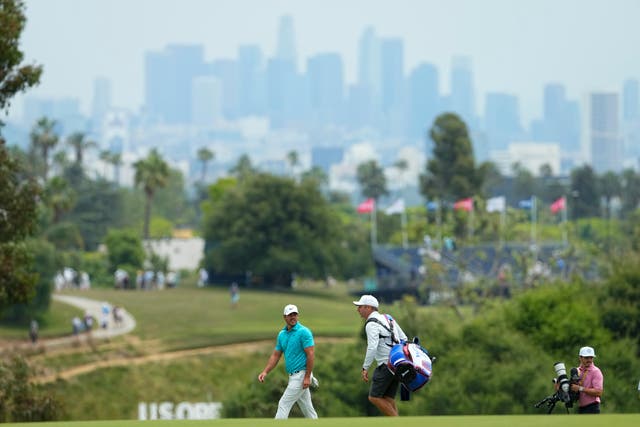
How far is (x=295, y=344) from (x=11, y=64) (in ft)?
48.4

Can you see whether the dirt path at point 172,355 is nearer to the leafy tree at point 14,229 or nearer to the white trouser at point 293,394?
the leafy tree at point 14,229

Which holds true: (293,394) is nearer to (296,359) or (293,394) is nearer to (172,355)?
(296,359)

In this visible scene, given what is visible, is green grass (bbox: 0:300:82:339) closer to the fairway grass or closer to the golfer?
the golfer

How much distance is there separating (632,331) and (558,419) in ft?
121

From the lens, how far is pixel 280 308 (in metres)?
95.5

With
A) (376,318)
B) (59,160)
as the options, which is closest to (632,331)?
(376,318)

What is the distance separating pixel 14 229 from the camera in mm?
34219

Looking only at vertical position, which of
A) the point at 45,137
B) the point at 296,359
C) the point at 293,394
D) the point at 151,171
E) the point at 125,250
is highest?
the point at 45,137

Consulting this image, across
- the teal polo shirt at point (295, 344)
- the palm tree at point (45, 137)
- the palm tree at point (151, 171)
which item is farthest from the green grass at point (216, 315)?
the palm tree at point (45, 137)

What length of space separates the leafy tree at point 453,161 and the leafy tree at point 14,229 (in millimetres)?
91030

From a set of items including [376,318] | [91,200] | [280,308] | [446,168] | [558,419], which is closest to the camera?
[558,419]

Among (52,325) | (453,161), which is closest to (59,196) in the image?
(453,161)

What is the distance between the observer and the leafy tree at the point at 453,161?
410 feet

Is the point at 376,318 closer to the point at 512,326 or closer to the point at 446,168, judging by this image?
the point at 512,326
